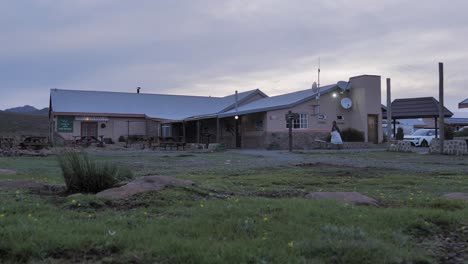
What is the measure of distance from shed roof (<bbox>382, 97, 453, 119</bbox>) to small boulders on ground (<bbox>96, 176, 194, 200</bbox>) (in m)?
32.4

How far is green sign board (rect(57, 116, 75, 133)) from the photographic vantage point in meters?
41.1

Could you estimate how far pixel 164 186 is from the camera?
709 cm

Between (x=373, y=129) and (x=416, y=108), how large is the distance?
4.87m

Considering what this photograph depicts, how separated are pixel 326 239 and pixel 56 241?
2.41 m

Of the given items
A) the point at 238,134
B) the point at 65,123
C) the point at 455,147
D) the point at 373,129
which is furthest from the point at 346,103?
the point at 65,123

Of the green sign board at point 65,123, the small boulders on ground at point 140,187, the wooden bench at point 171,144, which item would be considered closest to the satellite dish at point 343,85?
the wooden bench at point 171,144

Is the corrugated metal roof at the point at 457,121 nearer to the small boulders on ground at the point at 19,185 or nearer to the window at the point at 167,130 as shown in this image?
the window at the point at 167,130

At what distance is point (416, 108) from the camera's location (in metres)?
37.7

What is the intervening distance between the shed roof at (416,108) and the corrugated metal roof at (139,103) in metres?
14.0

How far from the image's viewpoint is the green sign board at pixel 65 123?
41.1m

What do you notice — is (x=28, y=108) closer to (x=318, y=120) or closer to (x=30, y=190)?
(x=318, y=120)

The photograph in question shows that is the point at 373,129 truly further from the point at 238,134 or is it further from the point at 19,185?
the point at 19,185

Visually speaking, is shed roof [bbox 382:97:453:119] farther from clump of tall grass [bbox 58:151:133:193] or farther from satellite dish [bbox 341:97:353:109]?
clump of tall grass [bbox 58:151:133:193]

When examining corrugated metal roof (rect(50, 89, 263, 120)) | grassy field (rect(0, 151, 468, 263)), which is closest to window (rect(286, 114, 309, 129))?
corrugated metal roof (rect(50, 89, 263, 120))
